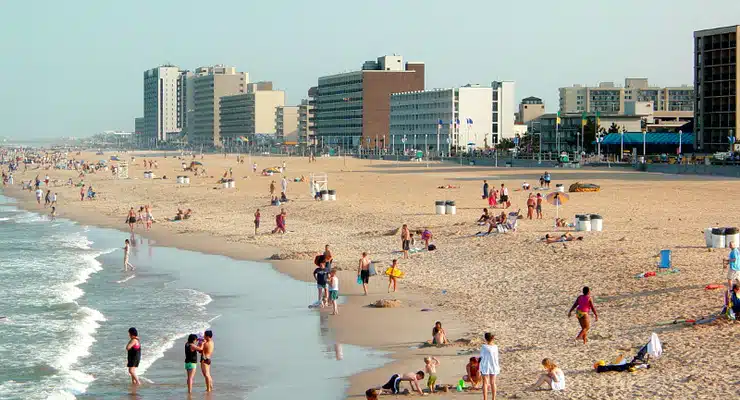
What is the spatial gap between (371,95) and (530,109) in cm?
3353

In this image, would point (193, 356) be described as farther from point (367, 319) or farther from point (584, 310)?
point (584, 310)

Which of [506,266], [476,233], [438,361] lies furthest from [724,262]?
[476,233]

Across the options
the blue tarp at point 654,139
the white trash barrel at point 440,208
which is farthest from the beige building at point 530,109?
the white trash barrel at point 440,208

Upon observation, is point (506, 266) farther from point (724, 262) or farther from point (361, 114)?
point (361, 114)

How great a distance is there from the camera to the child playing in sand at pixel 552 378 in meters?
14.1

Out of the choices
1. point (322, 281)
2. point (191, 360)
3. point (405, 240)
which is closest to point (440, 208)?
point (405, 240)

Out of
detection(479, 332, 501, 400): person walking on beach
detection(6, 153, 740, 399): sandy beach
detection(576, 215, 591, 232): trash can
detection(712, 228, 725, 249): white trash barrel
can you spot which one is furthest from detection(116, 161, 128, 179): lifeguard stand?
detection(479, 332, 501, 400): person walking on beach

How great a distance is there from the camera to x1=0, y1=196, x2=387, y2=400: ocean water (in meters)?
16.6

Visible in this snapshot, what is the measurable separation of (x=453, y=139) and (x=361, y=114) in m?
31.5

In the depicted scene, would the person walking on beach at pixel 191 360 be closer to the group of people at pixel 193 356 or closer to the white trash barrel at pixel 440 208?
the group of people at pixel 193 356

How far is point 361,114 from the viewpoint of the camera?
567 ft

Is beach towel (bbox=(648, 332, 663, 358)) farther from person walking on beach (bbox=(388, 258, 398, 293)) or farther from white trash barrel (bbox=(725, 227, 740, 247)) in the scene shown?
white trash barrel (bbox=(725, 227, 740, 247))

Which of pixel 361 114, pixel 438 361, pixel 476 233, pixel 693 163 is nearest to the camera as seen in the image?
pixel 438 361

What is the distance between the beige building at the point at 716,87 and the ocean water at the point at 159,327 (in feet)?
223
